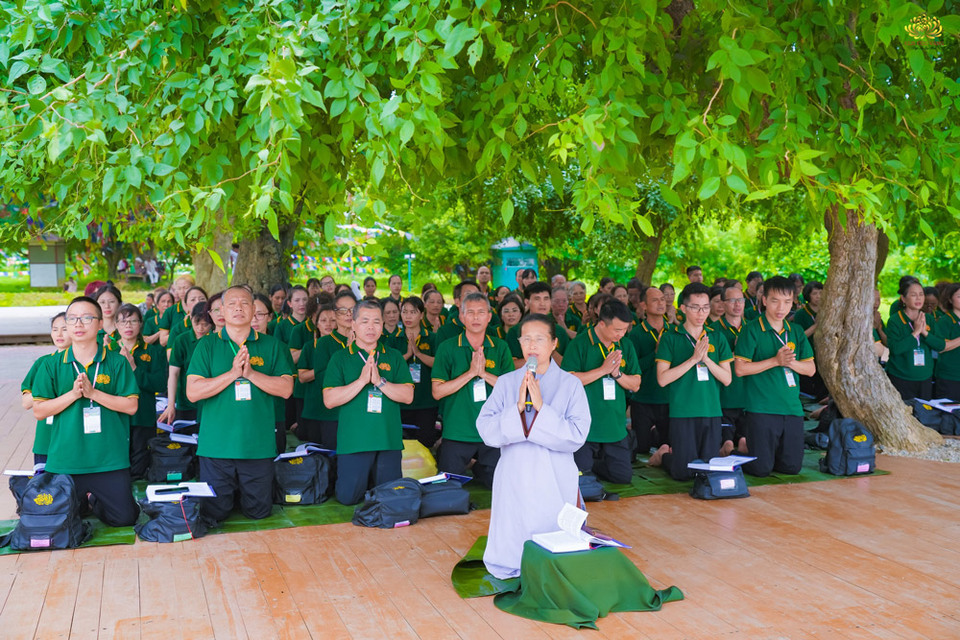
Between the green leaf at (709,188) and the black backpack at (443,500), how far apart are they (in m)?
3.45

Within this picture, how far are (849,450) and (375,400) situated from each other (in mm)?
4201

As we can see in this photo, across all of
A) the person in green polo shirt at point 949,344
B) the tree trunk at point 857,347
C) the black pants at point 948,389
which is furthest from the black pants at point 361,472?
the black pants at point 948,389

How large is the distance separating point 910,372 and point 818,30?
17.4 ft

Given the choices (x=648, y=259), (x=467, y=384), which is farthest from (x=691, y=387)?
(x=648, y=259)

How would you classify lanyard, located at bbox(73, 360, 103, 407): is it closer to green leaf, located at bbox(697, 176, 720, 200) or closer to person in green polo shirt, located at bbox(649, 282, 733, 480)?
green leaf, located at bbox(697, 176, 720, 200)

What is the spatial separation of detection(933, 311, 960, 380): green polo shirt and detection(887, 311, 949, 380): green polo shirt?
87 mm

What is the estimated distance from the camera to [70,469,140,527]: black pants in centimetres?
594

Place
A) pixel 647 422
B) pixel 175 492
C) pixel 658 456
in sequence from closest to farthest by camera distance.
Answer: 1. pixel 175 492
2. pixel 658 456
3. pixel 647 422

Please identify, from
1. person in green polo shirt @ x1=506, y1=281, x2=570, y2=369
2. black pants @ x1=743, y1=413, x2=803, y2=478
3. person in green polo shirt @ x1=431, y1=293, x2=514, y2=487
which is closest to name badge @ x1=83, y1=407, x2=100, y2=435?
person in green polo shirt @ x1=431, y1=293, x2=514, y2=487

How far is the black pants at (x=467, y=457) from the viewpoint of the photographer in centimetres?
712

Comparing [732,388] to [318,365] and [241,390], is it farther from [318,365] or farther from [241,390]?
[241,390]

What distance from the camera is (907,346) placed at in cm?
949

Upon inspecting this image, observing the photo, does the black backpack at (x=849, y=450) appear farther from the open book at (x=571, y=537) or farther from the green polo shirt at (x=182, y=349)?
the green polo shirt at (x=182, y=349)

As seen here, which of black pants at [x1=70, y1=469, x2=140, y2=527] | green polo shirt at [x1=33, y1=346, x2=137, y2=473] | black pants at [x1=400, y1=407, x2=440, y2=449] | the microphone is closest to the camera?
the microphone
